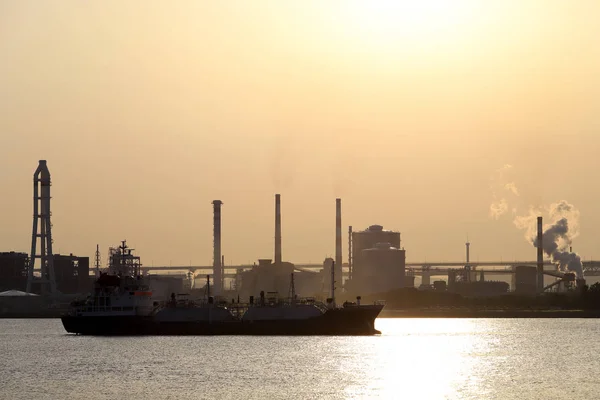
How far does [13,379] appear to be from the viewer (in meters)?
104

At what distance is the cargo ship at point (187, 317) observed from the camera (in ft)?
527

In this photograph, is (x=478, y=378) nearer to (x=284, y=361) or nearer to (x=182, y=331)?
(x=284, y=361)

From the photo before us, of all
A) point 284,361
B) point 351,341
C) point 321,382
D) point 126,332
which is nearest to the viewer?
point 321,382

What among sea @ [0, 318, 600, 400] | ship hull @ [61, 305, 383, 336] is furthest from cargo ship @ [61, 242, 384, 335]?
sea @ [0, 318, 600, 400]

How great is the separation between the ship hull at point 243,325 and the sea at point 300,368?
2160mm

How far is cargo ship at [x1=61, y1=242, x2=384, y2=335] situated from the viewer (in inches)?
6324

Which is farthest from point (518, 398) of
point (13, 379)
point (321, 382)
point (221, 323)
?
point (221, 323)

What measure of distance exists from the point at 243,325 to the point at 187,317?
7.97m

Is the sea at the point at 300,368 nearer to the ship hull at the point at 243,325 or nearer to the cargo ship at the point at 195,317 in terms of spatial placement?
the ship hull at the point at 243,325

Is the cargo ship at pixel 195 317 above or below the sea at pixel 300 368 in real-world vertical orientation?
above

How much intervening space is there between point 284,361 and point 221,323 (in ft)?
155

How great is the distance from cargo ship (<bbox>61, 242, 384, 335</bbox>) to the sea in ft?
8.26

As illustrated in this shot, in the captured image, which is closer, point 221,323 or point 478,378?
point 478,378

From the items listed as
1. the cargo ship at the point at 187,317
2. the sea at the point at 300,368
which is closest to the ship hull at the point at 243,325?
the cargo ship at the point at 187,317
